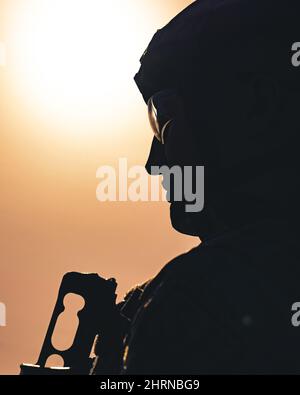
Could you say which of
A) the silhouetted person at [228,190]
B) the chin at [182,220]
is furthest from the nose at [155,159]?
the chin at [182,220]

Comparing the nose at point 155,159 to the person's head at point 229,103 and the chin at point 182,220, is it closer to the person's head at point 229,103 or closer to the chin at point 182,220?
the person's head at point 229,103

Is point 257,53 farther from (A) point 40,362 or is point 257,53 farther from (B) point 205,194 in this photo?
(A) point 40,362

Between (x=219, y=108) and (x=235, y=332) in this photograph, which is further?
(x=219, y=108)

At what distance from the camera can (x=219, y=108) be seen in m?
3.85

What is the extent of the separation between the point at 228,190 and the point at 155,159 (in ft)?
1.81

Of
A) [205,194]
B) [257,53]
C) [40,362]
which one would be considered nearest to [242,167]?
[205,194]

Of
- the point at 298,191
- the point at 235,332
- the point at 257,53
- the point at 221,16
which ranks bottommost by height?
the point at 235,332

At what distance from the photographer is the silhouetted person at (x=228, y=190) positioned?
3.17 m

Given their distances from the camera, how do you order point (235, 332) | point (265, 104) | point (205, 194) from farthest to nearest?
point (205, 194) → point (265, 104) → point (235, 332)

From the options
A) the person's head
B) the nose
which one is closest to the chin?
the person's head

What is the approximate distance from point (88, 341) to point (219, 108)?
145 cm

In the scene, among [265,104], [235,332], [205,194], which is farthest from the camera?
[205,194]

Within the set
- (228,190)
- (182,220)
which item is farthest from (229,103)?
(182,220)

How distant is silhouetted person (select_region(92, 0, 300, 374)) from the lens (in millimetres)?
3170
